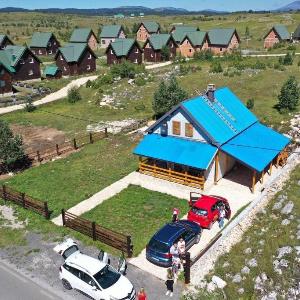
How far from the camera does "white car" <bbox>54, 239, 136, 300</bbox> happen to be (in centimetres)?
1769

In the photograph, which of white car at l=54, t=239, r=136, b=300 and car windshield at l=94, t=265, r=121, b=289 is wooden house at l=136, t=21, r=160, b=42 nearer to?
white car at l=54, t=239, r=136, b=300

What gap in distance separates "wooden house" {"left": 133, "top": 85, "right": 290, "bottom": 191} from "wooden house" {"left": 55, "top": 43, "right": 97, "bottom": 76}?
47.4 m

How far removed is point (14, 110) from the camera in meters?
53.0

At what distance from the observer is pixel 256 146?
1147 inches

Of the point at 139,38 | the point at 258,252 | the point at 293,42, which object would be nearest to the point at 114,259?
the point at 258,252

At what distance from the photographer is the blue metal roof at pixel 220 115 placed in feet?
92.4

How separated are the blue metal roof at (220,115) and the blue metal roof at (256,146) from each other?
52 centimetres

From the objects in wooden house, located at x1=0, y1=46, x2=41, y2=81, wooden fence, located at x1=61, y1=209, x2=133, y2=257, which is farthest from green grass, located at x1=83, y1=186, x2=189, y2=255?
wooden house, located at x1=0, y1=46, x2=41, y2=81

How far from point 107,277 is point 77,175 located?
14.7m

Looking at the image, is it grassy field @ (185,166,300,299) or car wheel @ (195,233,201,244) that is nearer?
grassy field @ (185,166,300,299)

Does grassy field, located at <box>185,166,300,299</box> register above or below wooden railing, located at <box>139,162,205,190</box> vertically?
below

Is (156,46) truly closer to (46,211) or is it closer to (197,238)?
(46,211)

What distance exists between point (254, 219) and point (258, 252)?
3849 mm

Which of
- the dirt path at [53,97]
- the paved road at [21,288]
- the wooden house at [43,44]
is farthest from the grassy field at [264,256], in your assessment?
the wooden house at [43,44]
